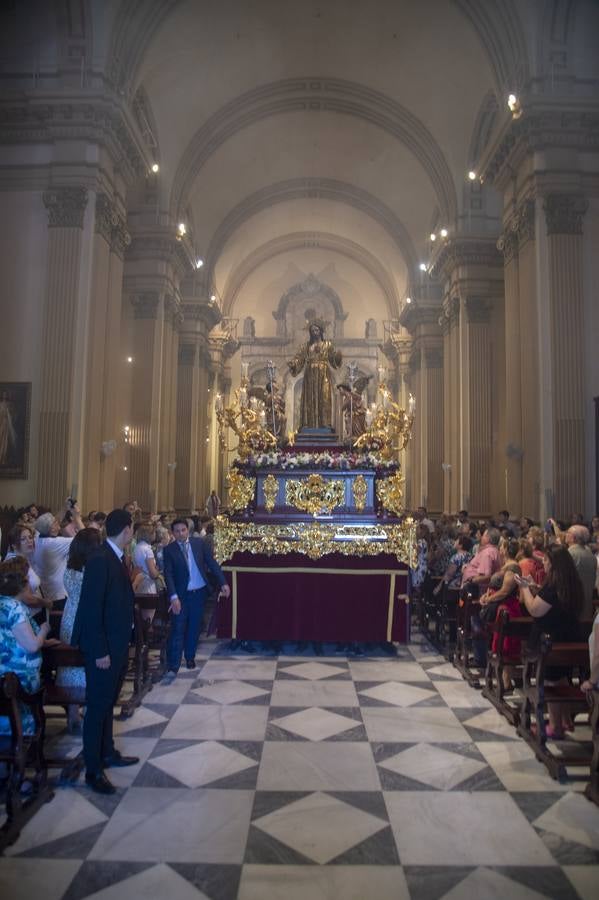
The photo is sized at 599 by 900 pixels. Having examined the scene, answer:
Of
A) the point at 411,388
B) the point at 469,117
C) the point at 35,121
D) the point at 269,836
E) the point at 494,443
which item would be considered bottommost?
the point at 269,836

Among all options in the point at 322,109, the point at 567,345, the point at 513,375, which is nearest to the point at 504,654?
the point at 567,345

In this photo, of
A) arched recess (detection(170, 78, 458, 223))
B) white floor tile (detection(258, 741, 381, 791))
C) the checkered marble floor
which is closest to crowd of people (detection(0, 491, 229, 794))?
the checkered marble floor

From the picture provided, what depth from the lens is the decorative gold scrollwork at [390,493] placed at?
9.05 m

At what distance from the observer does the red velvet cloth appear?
8203 mm

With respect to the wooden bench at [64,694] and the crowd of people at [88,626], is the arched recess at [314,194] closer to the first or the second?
the crowd of people at [88,626]

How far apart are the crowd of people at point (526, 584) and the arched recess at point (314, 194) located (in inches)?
766

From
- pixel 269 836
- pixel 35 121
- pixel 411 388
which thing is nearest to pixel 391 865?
pixel 269 836

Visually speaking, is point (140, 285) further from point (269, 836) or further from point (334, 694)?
point (269, 836)

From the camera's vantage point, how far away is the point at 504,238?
48.5ft

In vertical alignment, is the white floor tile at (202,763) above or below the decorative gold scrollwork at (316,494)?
A: below

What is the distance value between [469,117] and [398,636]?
52.1ft

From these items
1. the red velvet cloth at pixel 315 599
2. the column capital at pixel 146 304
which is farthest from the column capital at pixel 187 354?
the red velvet cloth at pixel 315 599

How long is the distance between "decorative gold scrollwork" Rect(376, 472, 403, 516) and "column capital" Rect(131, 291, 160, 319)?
11.6 metres

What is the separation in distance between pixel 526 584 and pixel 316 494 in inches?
153
